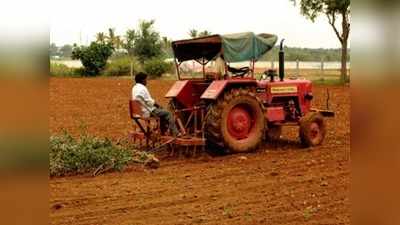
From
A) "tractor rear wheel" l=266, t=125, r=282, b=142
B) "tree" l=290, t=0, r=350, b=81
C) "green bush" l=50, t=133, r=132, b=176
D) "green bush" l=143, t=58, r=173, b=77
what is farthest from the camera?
"green bush" l=143, t=58, r=173, b=77

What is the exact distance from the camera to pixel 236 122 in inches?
343

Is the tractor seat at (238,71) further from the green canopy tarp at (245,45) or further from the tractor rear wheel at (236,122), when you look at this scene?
the tractor rear wheel at (236,122)

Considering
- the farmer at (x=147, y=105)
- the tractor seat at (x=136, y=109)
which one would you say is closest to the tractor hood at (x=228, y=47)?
the farmer at (x=147, y=105)

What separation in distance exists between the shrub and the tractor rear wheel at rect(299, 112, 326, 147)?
8.96 ft

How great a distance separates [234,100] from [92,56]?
1231 inches

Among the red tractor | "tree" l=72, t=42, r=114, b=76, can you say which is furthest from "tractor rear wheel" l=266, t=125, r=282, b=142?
"tree" l=72, t=42, r=114, b=76

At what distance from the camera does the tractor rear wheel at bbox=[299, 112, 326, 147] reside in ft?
30.4

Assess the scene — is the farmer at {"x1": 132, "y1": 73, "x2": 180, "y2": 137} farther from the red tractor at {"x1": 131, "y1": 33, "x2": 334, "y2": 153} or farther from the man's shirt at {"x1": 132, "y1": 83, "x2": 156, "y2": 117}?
the red tractor at {"x1": 131, "y1": 33, "x2": 334, "y2": 153}

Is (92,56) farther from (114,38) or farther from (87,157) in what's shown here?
(87,157)

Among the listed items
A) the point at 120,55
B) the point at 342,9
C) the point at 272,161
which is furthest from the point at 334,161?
the point at 120,55
